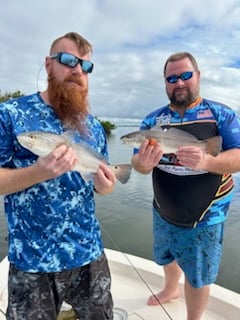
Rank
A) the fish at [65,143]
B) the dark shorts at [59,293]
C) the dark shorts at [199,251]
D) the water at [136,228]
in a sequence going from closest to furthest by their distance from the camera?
1. the fish at [65,143]
2. the dark shorts at [59,293]
3. the dark shorts at [199,251]
4. the water at [136,228]

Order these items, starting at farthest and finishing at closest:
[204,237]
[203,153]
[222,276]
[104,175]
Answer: [222,276] < [204,237] < [203,153] < [104,175]

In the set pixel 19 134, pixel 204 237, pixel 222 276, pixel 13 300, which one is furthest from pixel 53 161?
pixel 222 276

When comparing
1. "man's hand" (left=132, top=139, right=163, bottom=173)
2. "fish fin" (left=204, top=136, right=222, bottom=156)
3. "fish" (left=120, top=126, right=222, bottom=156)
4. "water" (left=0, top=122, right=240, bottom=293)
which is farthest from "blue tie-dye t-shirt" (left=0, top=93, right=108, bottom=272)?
"water" (left=0, top=122, right=240, bottom=293)

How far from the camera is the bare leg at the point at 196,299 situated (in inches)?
106

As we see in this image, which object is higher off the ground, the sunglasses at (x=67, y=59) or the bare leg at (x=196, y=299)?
the sunglasses at (x=67, y=59)

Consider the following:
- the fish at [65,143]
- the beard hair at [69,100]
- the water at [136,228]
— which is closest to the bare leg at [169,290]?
the fish at [65,143]

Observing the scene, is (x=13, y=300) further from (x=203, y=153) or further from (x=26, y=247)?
(x=203, y=153)

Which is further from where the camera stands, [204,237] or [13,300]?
[204,237]

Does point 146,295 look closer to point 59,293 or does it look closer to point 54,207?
point 59,293

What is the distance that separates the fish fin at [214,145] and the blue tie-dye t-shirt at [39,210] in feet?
3.41

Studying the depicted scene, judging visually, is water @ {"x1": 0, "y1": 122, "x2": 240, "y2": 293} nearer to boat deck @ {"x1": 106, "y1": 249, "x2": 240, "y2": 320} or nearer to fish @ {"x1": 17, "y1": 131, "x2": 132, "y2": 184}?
boat deck @ {"x1": 106, "y1": 249, "x2": 240, "y2": 320}

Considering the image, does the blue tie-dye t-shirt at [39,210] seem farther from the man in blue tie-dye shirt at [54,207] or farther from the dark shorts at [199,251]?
the dark shorts at [199,251]

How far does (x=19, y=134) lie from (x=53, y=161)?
28cm

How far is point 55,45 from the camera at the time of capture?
1950 mm
